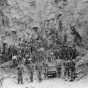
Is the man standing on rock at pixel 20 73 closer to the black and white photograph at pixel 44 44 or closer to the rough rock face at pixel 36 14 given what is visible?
the black and white photograph at pixel 44 44

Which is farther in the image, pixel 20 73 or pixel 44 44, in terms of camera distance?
pixel 44 44

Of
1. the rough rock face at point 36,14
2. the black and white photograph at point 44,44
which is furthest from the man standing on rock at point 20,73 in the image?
the rough rock face at point 36,14

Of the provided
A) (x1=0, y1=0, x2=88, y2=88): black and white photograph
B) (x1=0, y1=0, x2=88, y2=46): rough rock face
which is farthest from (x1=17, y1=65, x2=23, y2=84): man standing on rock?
(x1=0, y1=0, x2=88, y2=46): rough rock face

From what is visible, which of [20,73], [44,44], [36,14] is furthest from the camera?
[36,14]

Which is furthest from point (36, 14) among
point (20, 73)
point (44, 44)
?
point (20, 73)

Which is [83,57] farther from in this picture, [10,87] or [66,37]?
[10,87]

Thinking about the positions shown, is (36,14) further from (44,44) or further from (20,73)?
(20,73)

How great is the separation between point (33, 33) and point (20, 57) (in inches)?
47.2

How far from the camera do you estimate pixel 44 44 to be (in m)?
9.53

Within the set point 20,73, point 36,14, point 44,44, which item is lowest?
point 20,73

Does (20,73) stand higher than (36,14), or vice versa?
(36,14)

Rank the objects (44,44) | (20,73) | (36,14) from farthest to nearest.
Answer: (36,14) → (44,44) → (20,73)

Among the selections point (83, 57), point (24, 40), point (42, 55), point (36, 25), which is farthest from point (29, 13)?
point (83, 57)

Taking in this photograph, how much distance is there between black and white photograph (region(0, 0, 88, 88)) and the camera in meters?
8.86
